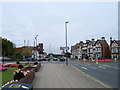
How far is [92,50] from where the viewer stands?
94500 millimetres

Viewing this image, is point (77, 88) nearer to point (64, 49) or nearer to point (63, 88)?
point (63, 88)

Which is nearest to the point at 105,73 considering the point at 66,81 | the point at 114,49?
the point at 66,81

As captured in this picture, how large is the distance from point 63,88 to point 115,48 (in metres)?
73.2

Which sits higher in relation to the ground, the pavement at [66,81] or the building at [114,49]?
the building at [114,49]

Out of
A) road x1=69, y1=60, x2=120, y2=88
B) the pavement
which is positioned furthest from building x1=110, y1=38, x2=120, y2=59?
the pavement

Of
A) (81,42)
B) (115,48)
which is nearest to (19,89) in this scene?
(115,48)

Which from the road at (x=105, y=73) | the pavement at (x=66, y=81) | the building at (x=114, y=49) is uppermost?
the building at (x=114, y=49)

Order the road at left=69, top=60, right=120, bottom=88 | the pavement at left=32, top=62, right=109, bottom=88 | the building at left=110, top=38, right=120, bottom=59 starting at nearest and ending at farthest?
the pavement at left=32, top=62, right=109, bottom=88, the road at left=69, top=60, right=120, bottom=88, the building at left=110, top=38, right=120, bottom=59

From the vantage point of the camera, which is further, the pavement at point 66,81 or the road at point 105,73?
the road at point 105,73

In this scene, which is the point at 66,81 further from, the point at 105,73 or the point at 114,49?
the point at 114,49

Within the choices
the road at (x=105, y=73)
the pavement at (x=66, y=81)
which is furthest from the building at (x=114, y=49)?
the pavement at (x=66, y=81)

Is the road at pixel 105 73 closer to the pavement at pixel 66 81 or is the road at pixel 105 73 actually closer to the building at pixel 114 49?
the pavement at pixel 66 81

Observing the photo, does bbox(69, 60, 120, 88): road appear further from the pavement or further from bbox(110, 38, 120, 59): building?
bbox(110, 38, 120, 59): building

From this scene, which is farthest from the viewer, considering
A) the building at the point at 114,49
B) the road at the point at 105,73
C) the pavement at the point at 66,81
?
the building at the point at 114,49
